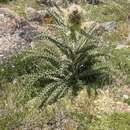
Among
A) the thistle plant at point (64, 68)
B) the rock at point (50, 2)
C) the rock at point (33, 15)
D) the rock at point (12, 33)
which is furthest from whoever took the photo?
the rock at point (50, 2)

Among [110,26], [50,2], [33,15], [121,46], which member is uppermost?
[50,2]

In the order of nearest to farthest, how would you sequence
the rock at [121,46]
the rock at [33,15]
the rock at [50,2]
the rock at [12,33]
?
the rock at [12,33] → the rock at [121,46] → the rock at [33,15] → the rock at [50,2]

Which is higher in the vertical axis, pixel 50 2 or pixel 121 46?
pixel 50 2

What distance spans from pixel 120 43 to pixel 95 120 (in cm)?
326

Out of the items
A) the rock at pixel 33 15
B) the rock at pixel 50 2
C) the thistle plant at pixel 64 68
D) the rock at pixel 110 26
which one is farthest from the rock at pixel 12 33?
the rock at pixel 110 26

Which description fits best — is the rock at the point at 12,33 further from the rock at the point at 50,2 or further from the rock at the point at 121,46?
the rock at the point at 121,46

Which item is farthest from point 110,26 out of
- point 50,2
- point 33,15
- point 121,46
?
point 33,15

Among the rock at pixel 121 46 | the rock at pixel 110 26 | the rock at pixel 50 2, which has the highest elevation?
the rock at pixel 50 2

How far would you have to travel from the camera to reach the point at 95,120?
666cm

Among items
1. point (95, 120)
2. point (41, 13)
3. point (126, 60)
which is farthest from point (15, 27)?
point (95, 120)

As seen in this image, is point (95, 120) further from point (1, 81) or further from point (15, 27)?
point (15, 27)

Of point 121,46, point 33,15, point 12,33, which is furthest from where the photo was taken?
point 33,15

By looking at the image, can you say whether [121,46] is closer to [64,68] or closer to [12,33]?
[64,68]

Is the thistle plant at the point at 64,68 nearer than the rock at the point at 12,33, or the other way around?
the thistle plant at the point at 64,68
